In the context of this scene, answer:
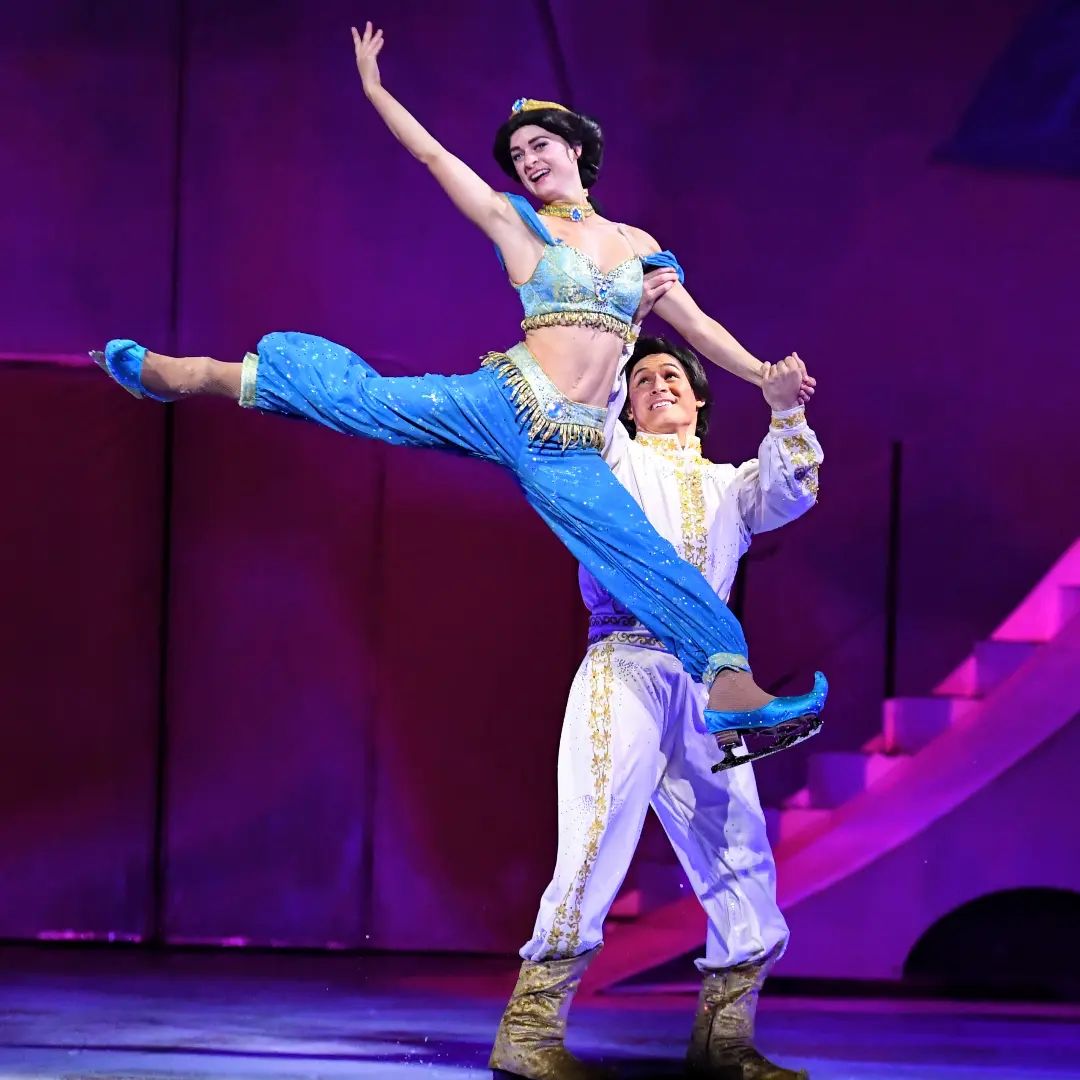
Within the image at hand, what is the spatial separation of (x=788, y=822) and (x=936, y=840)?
0.49 meters

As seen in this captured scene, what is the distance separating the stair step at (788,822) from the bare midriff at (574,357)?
2169 millimetres

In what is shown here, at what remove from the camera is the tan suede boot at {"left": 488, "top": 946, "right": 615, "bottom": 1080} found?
2906 millimetres

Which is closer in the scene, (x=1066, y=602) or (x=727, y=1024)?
(x=727, y=1024)

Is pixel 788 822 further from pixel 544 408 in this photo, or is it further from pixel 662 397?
pixel 544 408

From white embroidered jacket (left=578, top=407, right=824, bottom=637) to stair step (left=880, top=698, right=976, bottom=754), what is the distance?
5.54ft

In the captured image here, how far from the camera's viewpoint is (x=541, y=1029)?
9.70 ft

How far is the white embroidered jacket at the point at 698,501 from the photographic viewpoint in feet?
10.3

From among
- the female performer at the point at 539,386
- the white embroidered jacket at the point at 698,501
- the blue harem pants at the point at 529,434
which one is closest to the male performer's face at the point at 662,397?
the white embroidered jacket at the point at 698,501

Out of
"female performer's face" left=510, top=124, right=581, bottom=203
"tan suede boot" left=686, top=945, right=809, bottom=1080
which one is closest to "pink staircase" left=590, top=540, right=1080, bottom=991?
"tan suede boot" left=686, top=945, right=809, bottom=1080

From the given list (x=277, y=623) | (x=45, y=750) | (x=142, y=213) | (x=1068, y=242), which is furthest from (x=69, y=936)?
(x=1068, y=242)

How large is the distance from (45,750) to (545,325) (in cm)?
249

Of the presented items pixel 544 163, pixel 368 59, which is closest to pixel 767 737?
pixel 544 163

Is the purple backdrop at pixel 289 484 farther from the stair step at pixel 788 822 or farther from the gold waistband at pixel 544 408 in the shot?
the gold waistband at pixel 544 408

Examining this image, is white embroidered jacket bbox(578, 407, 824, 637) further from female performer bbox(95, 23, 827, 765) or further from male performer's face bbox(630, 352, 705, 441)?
female performer bbox(95, 23, 827, 765)
